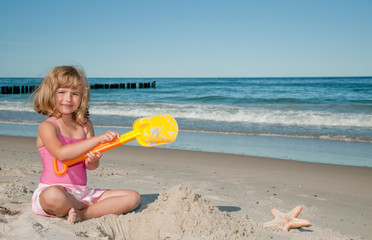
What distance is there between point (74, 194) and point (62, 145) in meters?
0.49

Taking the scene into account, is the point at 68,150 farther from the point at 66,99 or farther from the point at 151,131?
the point at 151,131

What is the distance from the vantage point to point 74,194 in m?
3.04

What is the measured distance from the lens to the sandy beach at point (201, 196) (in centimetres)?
272

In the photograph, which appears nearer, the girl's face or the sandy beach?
the sandy beach

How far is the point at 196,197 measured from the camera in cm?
294

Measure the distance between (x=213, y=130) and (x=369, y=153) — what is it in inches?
166

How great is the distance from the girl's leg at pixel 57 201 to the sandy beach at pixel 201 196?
8 cm

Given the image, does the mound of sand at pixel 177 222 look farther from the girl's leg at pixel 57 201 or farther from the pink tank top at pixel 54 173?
the pink tank top at pixel 54 173

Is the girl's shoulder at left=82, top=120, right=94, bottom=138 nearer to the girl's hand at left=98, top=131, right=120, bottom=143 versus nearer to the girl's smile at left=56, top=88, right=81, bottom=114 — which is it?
the girl's smile at left=56, top=88, right=81, bottom=114

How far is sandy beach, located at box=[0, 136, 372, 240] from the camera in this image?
2725 millimetres

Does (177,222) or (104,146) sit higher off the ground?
(104,146)

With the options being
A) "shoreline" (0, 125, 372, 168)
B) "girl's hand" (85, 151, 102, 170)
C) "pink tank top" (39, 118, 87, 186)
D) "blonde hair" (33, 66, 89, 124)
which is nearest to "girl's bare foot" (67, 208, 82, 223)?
"pink tank top" (39, 118, 87, 186)

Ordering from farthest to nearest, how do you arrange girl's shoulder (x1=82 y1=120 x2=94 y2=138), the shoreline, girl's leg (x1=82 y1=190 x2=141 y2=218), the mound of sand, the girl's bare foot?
the shoreline, girl's shoulder (x1=82 y1=120 x2=94 y2=138), girl's leg (x1=82 y1=190 x2=141 y2=218), the girl's bare foot, the mound of sand

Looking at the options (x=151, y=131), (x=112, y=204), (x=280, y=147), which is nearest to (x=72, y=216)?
(x=112, y=204)
